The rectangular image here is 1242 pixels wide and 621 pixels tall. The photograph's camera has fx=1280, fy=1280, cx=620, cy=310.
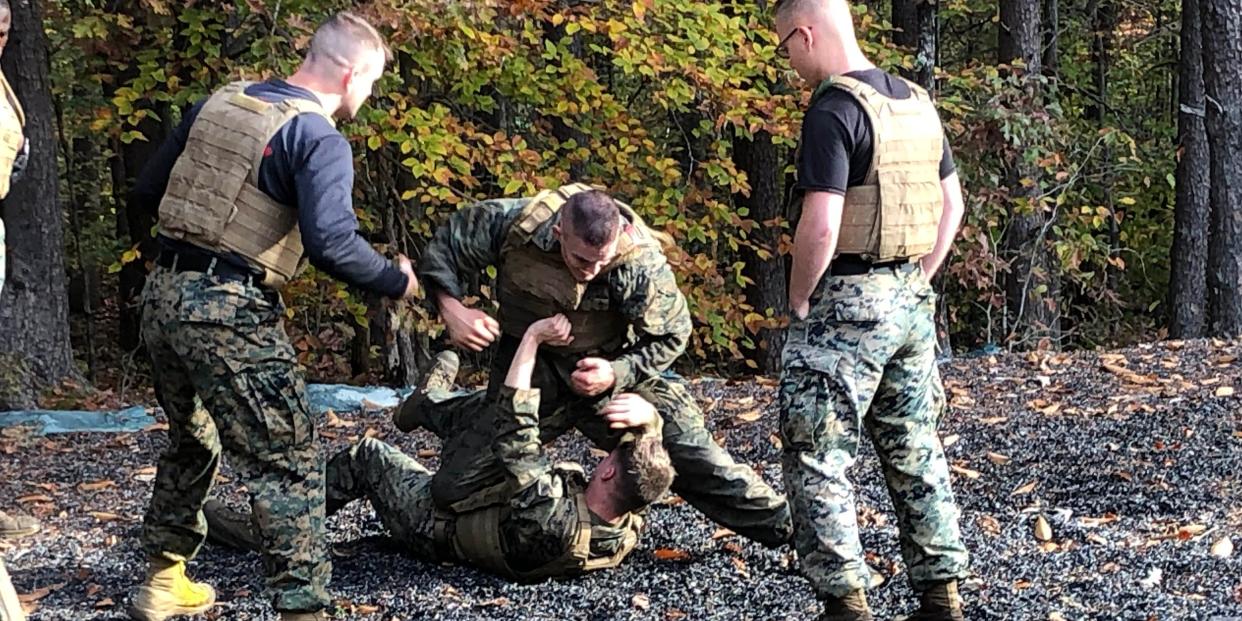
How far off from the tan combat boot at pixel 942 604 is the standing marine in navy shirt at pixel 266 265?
5.70 feet

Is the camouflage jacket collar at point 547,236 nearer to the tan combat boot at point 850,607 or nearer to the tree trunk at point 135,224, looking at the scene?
the tan combat boot at point 850,607

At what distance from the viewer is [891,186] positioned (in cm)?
352

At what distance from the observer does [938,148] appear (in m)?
3.63

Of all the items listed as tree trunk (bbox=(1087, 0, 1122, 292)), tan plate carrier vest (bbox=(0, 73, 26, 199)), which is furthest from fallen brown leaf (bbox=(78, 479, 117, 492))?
tree trunk (bbox=(1087, 0, 1122, 292))

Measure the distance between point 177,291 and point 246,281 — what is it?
7.6 inches

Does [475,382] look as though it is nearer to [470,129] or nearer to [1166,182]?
[470,129]

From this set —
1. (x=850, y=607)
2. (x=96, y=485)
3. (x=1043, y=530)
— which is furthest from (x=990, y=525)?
(x=96, y=485)

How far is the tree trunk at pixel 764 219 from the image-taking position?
12336mm

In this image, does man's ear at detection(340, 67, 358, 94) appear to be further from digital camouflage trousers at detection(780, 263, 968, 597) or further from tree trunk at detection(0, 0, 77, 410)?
tree trunk at detection(0, 0, 77, 410)

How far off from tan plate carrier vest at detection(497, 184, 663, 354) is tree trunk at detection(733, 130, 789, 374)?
763 cm

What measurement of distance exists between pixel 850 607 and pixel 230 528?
238cm

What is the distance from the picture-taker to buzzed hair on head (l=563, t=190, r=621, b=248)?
404 cm

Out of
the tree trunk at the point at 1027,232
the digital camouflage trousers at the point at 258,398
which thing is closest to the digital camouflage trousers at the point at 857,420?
the digital camouflage trousers at the point at 258,398

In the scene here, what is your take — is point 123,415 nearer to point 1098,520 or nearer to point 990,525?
point 990,525
